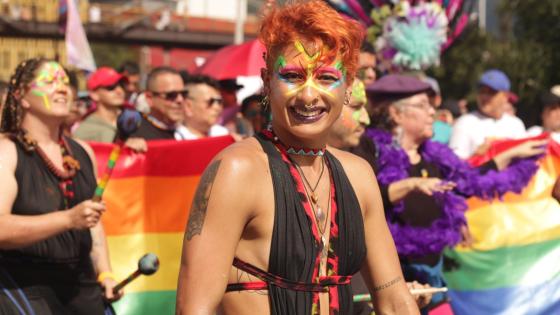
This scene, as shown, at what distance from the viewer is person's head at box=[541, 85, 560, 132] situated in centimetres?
836

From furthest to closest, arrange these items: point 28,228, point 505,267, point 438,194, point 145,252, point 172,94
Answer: point 172,94
point 505,267
point 145,252
point 438,194
point 28,228

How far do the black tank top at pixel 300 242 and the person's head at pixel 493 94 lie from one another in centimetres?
558

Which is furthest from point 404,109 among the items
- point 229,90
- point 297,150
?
point 229,90

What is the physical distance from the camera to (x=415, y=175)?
5598 mm

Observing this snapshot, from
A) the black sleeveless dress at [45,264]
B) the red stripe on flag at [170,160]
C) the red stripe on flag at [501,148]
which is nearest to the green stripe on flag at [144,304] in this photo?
the red stripe on flag at [170,160]

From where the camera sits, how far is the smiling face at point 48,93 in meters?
4.81

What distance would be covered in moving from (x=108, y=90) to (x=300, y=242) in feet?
18.0

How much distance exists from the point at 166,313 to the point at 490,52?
615 inches

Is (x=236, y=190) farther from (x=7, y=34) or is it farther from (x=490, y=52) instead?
(x=7, y=34)

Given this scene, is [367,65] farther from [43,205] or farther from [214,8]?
[214,8]

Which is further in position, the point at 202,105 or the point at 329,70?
the point at 202,105

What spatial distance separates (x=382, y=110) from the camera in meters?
5.72

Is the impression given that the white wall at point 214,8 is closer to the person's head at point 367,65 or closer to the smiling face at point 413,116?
the person's head at point 367,65

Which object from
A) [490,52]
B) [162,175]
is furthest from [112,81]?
[490,52]
